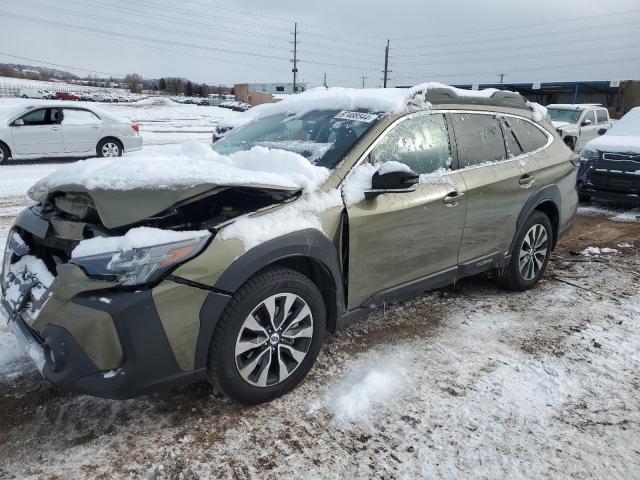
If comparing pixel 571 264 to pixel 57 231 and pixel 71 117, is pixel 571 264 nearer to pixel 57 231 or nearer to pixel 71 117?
pixel 57 231

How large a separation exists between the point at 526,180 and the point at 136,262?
3.35 meters

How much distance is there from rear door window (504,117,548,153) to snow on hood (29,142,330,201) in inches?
88.7

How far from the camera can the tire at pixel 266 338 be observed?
2529 mm

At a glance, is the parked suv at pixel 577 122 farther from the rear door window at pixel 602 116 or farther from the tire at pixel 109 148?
the tire at pixel 109 148

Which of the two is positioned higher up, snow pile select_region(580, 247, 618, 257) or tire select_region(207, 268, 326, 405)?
tire select_region(207, 268, 326, 405)

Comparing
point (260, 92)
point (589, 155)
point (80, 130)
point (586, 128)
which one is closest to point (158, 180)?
point (589, 155)

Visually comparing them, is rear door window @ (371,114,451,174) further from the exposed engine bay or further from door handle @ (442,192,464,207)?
the exposed engine bay

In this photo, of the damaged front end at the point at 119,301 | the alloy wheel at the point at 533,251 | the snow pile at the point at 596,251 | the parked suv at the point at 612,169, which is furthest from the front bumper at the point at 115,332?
the parked suv at the point at 612,169

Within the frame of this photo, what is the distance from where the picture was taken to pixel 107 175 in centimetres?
266

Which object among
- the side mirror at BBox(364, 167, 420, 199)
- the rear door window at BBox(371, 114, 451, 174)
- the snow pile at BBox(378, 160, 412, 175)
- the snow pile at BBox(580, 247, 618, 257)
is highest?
the rear door window at BBox(371, 114, 451, 174)

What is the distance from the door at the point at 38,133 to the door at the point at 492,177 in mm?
11081

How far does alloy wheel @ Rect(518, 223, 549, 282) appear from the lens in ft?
14.7

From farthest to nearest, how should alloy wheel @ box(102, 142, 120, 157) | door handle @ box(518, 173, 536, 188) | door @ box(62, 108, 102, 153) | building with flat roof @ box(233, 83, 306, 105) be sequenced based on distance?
building with flat roof @ box(233, 83, 306, 105), alloy wheel @ box(102, 142, 120, 157), door @ box(62, 108, 102, 153), door handle @ box(518, 173, 536, 188)

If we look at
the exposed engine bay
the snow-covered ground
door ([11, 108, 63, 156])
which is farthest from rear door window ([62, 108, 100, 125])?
the exposed engine bay
